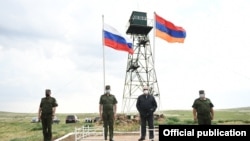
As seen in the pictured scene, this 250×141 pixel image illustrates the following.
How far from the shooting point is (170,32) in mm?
27578

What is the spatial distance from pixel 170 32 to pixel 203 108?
1398cm

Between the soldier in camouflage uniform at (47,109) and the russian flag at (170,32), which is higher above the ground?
the russian flag at (170,32)

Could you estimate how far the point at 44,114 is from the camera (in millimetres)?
14664

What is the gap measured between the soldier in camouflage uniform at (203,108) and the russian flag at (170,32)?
44.6 feet

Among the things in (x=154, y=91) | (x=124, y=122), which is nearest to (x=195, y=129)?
(x=124, y=122)

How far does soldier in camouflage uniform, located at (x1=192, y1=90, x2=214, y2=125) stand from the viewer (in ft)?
46.6

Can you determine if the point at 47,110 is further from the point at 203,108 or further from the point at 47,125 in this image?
the point at 203,108

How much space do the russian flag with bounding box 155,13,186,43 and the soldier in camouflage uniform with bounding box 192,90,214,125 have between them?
13.6 m

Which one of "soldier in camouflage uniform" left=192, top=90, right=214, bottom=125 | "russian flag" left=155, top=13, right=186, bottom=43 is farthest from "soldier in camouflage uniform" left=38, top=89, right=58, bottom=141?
"russian flag" left=155, top=13, right=186, bottom=43

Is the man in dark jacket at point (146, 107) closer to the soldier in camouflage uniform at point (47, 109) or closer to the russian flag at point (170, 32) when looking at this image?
the soldier in camouflage uniform at point (47, 109)

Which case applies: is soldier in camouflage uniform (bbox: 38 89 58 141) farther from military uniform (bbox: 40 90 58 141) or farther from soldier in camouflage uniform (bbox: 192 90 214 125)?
soldier in camouflage uniform (bbox: 192 90 214 125)

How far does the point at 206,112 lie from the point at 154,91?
25.5 meters

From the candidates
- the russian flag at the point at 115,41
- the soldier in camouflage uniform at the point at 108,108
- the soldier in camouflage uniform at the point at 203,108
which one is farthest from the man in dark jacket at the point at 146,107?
the russian flag at the point at 115,41

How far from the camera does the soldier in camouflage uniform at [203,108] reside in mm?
14203
